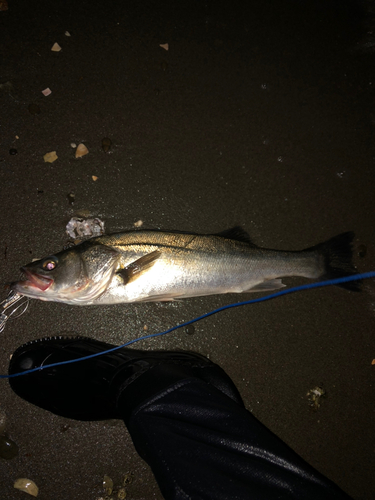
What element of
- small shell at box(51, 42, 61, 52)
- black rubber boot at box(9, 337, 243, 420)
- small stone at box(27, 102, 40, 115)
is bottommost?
black rubber boot at box(9, 337, 243, 420)

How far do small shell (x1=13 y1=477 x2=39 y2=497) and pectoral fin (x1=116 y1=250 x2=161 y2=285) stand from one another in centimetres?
206

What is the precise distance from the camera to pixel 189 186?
2.95 metres

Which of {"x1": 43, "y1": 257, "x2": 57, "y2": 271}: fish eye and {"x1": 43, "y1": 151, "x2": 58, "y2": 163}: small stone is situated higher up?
{"x1": 43, "y1": 151, "x2": 58, "y2": 163}: small stone

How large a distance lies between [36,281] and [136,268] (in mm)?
777

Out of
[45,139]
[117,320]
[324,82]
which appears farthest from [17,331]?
[324,82]

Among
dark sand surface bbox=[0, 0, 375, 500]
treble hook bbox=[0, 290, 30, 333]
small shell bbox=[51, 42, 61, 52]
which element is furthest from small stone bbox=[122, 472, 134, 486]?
small shell bbox=[51, 42, 61, 52]

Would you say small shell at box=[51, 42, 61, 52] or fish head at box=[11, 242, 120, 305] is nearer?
fish head at box=[11, 242, 120, 305]

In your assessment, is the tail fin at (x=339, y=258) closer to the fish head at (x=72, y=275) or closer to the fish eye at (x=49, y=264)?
the fish head at (x=72, y=275)

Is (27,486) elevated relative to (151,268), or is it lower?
lower

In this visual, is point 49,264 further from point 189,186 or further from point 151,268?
point 189,186

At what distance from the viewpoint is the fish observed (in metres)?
2.28

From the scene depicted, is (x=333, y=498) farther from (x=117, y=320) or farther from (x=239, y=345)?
(x=117, y=320)

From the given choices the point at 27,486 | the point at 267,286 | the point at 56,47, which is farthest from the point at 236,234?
the point at 27,486

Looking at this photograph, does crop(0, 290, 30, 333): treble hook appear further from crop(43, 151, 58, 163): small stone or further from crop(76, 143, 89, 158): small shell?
crop(76, 143, 89, 158): small shell
